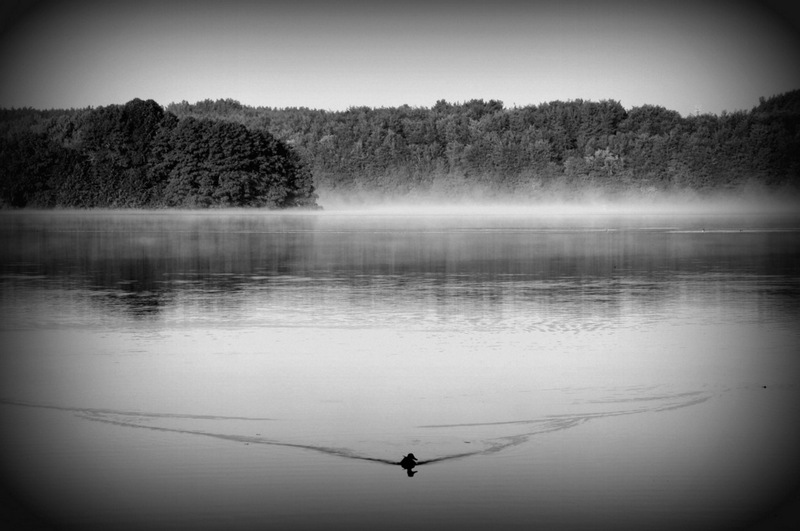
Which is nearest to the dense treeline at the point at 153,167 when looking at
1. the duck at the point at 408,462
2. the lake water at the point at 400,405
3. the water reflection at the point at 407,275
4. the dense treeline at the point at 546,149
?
the dense treeline at the point at 546,149

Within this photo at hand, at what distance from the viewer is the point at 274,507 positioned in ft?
19.6

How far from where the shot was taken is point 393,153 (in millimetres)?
111625

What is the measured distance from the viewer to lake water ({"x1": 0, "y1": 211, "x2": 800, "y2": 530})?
6.07m

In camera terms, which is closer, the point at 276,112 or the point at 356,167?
the point at 356,167

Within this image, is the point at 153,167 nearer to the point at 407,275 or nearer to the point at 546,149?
the point at 546,149

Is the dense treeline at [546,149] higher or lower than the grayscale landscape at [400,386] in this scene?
higher

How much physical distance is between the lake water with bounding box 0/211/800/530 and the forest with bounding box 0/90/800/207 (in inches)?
2542

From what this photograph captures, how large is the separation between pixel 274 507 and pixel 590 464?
2.11 meters

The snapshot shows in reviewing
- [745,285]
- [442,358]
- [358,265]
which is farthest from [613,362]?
[358,265]

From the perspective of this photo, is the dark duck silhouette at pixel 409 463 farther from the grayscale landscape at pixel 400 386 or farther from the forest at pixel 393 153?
the forest at pixel 393 153

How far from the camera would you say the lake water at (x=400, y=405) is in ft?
19.9

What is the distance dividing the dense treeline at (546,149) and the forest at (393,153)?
14 centimetres

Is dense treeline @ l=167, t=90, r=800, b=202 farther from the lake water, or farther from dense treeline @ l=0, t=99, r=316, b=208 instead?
the lake water

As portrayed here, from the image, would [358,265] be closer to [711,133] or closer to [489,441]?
[489,441]
